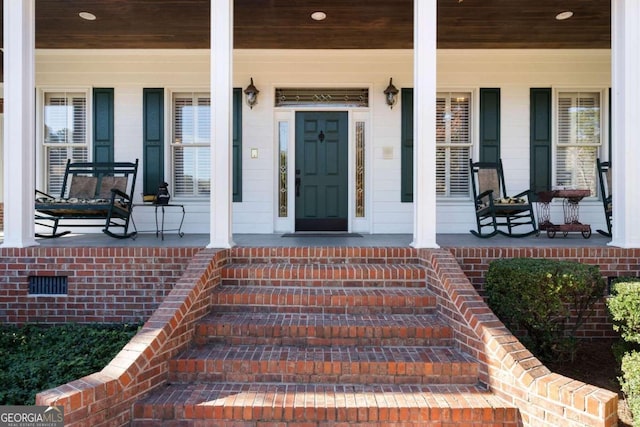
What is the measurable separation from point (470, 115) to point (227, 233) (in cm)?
416

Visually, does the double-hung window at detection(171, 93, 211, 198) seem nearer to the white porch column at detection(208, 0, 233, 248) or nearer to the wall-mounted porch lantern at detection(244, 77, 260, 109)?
the wall-mounted porch lantern at detection(244, 77, 260, 109)

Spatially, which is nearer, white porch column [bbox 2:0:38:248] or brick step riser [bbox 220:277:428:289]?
brick step riser [bbox 220:277:428:289]

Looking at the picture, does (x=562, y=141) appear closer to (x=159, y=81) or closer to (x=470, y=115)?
(x=470, y=115)

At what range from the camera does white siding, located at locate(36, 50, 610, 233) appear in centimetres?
597

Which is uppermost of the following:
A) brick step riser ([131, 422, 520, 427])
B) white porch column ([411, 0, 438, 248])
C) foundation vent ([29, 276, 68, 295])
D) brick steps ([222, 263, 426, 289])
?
white porch column ([411, 0, 438, 248])

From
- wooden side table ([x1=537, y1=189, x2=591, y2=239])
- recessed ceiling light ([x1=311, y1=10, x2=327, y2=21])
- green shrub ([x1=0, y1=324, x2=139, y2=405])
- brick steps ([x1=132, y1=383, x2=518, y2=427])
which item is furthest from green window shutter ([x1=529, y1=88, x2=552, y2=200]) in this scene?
green shrub ([x1=0, y1=324, x2=139, y2=405])

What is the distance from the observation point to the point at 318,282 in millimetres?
3602

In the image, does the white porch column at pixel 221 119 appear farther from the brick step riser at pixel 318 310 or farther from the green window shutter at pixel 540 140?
the green window shutter at pixel 540 140

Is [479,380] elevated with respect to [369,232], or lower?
lower

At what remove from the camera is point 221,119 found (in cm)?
388

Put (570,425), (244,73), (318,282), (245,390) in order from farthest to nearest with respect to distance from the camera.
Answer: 1. (244,73)
2. (318,282)
3. (245,390)
4. (570,425)

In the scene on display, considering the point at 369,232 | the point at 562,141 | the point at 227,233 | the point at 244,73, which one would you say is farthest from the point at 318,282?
the point at 562,141

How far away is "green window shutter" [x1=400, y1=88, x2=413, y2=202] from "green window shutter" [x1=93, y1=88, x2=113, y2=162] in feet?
14.0

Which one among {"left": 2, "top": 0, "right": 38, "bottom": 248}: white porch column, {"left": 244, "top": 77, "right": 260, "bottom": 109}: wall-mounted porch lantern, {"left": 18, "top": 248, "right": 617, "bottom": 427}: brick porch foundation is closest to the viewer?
{"left": 18, "top": 248, "right": 617, "bottom": 427}: brick porch foundation
